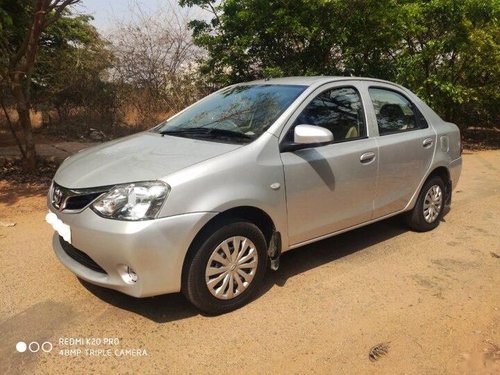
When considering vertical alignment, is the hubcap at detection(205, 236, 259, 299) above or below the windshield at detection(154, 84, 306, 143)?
below

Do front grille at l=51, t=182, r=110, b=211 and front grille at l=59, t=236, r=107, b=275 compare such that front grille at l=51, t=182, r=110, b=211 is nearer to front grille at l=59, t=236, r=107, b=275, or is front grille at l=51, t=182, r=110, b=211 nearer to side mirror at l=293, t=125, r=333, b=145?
front grille at l=59, t=236, r=107, b=275

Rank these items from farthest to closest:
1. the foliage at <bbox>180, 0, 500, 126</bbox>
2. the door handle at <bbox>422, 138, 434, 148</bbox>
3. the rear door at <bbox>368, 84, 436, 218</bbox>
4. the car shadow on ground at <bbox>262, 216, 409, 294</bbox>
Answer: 1. the foliage at <bbox>180, 0, 500, 126</bbox>
2. the door handle at <bbox>422, 138, 434, 148</bbox>
3. the rear door at <bbox>368, 84, 436, 218</bbox>
4. the car shadow on ground at <bbox>262, 216, 409, 294</bbox>

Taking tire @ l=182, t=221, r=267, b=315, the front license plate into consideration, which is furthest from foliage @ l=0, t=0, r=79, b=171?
tire @ l=182, t=221, r=267, b=315

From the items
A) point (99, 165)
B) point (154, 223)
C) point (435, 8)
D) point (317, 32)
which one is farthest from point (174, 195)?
point (435, 8)

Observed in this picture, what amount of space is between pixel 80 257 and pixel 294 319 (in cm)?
157

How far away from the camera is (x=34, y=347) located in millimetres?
2984

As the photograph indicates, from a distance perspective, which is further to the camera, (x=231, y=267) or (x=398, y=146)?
(x=398, y=146)

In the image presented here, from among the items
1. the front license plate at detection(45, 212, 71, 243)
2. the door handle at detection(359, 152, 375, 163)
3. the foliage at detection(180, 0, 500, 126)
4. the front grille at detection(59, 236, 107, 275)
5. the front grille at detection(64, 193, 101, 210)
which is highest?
the foliage at detection(180, 0, 500, 126)

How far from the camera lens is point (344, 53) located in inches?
385

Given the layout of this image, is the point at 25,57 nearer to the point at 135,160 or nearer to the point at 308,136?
the point at 135,160

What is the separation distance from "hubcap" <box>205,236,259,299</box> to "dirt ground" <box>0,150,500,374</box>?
7.6 inches

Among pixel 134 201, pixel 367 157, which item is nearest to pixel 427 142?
pixel 367 157

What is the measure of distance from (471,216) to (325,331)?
11.6ft

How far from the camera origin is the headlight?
9.77 ft
